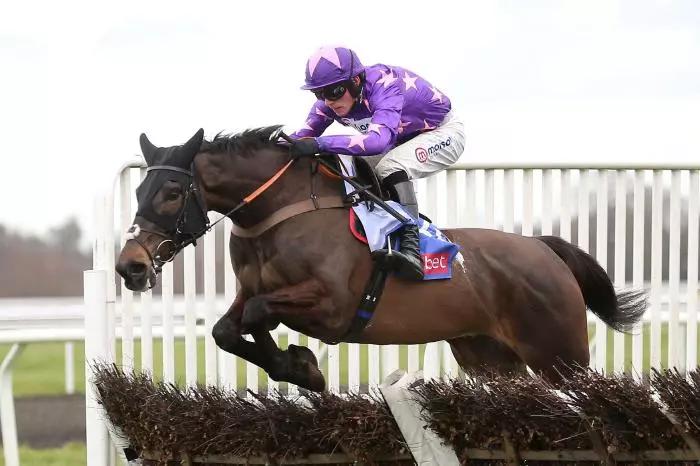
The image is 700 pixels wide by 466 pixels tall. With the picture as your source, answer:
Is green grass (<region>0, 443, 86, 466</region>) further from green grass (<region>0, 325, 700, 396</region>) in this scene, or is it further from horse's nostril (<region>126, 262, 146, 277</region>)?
horse's nostril (<region>126, 262, 146, 277</region>)

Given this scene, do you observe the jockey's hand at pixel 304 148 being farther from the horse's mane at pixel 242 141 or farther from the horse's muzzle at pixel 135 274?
the horse's muzzle at pixel 135 274

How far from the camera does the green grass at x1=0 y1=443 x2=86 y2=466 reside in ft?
21.3

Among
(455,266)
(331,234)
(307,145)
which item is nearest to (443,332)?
(455,266)

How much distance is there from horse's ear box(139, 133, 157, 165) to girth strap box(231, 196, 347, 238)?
1.34 feet

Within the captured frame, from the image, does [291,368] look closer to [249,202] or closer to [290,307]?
[290,307]

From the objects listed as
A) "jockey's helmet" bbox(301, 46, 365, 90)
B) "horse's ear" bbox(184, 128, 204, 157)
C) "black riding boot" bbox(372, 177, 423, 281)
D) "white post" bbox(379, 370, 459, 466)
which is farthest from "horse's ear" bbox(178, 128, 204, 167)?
"white post" bbox(379, 370, 459, 466)

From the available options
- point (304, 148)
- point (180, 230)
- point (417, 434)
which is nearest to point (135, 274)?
point (180, 230)

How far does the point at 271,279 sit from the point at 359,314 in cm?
36

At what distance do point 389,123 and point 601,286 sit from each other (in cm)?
134

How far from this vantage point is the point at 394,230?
4.34 meters

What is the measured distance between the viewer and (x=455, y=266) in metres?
4.51

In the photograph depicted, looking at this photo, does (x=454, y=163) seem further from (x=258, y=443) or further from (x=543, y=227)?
(x=258, y=443)

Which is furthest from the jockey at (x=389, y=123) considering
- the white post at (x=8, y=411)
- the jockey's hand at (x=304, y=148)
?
the white post at (x=8, y=411)

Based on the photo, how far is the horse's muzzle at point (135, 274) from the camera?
12.9 ft
